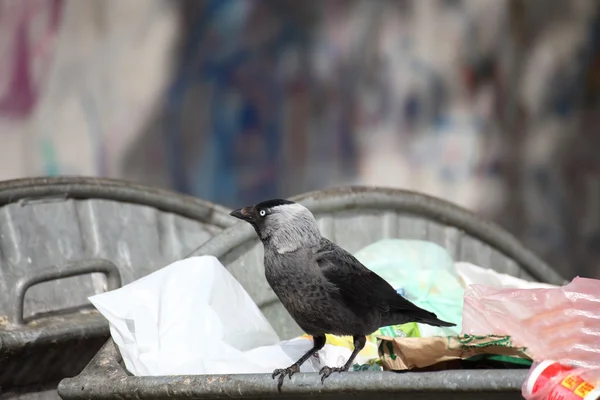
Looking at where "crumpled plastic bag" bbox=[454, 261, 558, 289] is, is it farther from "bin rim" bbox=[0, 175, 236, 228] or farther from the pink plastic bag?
"bin rim" bbox=[0, 175, 236, 228]

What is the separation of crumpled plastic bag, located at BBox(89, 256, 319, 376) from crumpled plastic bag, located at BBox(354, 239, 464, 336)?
1.32ft

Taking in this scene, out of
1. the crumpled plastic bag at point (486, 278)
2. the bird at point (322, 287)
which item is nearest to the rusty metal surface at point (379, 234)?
→ the crumpled plastic bag at point (486, 278)

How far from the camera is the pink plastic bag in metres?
1.79

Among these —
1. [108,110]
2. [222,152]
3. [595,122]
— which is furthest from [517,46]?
[108,110]

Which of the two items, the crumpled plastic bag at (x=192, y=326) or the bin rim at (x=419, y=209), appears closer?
the crumpled plastic bag at (x=192, y=326)

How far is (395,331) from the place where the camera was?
2.29m

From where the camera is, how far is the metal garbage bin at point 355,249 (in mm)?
1559

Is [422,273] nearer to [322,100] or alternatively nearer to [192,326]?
[192,326]

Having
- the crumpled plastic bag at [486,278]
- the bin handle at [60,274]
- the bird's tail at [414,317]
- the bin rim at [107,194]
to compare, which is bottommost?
the crumpled plastic bag at [486,278]

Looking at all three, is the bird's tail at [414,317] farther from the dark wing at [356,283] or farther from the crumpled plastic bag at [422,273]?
the crumpled plastic bag at [422,273]

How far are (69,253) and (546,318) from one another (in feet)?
5.06

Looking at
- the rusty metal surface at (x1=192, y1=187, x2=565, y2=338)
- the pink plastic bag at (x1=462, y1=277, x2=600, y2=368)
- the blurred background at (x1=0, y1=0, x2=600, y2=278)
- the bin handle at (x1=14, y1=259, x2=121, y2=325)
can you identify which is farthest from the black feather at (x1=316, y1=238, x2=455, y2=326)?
the blurred background at (x1=0, y1=0, x2=600, y2=278)

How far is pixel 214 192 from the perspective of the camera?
15.2 ft

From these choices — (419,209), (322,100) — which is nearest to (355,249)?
(419,209)
